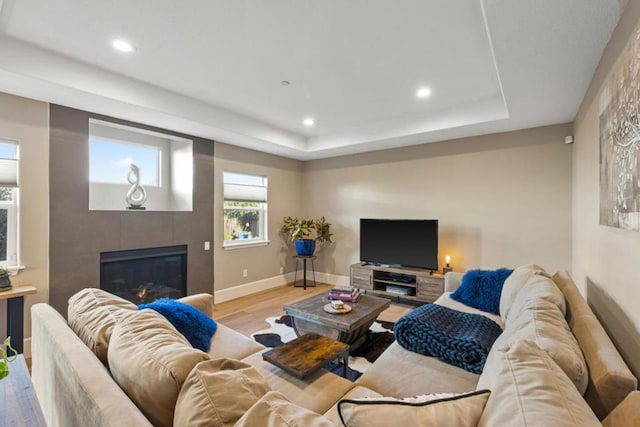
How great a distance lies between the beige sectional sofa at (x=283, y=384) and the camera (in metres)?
0.82

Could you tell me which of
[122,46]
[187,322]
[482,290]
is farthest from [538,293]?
[122,46]

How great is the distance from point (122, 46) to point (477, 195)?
4.31 metres

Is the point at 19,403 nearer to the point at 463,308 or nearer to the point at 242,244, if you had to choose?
the point at 463,308

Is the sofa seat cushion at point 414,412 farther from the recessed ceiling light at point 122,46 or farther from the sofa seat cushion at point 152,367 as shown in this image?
the recessed ceiling light at point 122,46

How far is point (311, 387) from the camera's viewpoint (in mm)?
1562

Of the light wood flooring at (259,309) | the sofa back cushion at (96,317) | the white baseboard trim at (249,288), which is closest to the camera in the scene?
the sofa back cushion at (96,317)

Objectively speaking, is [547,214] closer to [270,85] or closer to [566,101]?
[566,101]

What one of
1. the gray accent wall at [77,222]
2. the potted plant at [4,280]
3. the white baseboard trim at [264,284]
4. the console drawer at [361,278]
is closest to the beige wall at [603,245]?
the console drawer at [361,278]

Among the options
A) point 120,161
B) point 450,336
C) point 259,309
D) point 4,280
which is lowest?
point 259,309

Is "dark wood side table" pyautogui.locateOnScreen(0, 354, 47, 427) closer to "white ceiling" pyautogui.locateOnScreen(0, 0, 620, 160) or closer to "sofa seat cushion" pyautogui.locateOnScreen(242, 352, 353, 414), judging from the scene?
"sofa seat cushion" pyautogui.locateOnScreen(242, 352, 353, 414)

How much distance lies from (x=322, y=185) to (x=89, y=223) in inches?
142

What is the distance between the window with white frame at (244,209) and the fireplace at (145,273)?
2.72 feet

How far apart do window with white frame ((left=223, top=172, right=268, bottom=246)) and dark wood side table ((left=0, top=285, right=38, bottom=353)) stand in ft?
7.65

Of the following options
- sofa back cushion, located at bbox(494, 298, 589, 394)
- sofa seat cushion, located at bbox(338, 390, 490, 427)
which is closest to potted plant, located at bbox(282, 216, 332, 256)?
sofa back cushion, located at bbox(494, 298, 589, 394)
